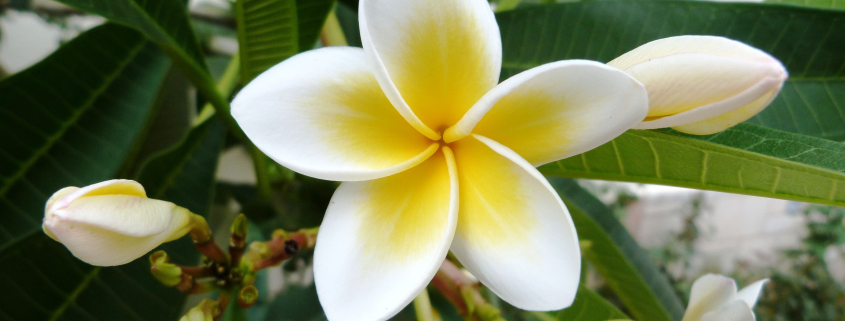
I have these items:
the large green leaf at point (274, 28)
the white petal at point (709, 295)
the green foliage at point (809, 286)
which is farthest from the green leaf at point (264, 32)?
the green foliage at point (809, 286)

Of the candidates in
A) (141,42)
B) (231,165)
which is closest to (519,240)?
(141,42)

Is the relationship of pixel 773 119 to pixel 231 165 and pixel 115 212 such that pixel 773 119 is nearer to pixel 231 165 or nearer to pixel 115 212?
pixel 115 212

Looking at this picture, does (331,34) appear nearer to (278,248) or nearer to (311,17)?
(311,17)

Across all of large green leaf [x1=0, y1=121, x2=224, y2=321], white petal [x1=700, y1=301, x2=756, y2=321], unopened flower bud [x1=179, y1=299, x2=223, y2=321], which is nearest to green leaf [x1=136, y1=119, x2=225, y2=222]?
large green leaf [x1=0, y1=121, x2=224, y2=321]

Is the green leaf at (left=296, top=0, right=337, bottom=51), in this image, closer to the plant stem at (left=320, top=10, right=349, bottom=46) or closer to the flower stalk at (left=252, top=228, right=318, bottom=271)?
the plant stem at (left=320, top=10, right=349, bottom=46)

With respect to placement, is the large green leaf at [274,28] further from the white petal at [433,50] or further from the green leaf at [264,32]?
the white petal at [433,50]
